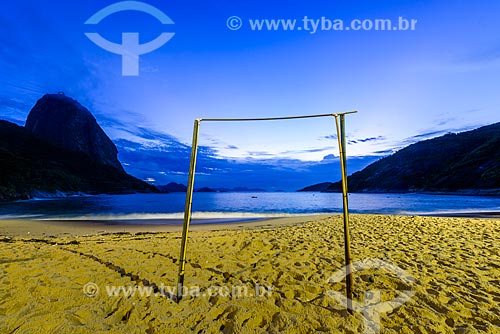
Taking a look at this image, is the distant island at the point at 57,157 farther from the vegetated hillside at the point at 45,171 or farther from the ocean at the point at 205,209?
the ocean at the point at 205,209

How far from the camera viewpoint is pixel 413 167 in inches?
4818

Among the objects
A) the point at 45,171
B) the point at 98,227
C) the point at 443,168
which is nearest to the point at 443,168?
the point at 443,168

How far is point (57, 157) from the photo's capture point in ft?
393

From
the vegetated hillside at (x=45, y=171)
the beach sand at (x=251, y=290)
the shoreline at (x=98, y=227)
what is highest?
the vegetated hillside at (x=45, y=171)

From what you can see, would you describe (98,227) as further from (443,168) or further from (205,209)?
(443,168)

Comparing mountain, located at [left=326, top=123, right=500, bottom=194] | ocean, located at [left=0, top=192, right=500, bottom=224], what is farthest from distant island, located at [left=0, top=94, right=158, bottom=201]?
mountain, located at [left=326, top=123, right=500, bottom=194]

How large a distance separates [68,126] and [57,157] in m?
48.8

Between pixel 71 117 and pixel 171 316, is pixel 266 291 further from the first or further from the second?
pixel 71 117

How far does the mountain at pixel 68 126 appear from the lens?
156000 mm

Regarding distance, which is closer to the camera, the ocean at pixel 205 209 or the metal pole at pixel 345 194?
the metal pole at pixel 345 194

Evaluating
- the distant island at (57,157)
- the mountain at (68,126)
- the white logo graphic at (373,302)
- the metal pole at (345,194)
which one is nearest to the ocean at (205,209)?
the white logo graphic at (373,302)

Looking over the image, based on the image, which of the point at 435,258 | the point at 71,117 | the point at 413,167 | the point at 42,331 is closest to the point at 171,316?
the point at 42,331

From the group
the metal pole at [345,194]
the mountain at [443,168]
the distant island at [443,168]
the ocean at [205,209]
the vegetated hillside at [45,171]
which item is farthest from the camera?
the mountain at [443,168]

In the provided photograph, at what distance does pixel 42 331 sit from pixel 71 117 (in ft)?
648
